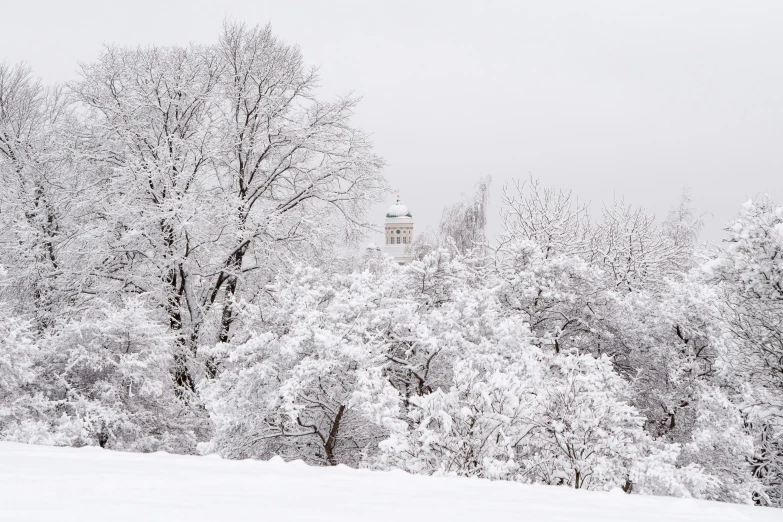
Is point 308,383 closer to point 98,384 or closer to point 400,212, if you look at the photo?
point 98,384

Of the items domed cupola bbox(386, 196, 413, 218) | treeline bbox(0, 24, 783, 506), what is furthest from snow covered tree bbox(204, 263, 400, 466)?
domed cupola bbox(386, 196, 413, 218)

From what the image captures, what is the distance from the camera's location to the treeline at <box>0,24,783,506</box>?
10.3 m

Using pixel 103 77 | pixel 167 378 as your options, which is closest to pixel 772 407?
pixel 167 378

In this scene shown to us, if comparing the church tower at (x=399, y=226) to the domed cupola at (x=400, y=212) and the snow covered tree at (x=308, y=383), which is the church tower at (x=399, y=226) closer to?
the domed cupola at (x=400, y=212)

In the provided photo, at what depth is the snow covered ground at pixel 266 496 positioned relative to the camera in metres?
2.83

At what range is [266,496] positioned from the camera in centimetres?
→ 347

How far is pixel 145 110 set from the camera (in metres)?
16.3

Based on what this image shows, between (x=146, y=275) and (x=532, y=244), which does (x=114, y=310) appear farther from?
(x=532, y=244)

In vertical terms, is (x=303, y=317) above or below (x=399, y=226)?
below

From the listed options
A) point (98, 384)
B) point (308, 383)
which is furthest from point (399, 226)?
point (308, 383)

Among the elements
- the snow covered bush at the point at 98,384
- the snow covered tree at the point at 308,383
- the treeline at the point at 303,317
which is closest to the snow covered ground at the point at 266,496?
the treeline at the point at 303,317

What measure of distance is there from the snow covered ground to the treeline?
140 inches

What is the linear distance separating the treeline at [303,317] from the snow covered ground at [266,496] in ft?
11.7

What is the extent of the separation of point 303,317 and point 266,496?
8.61 metres
